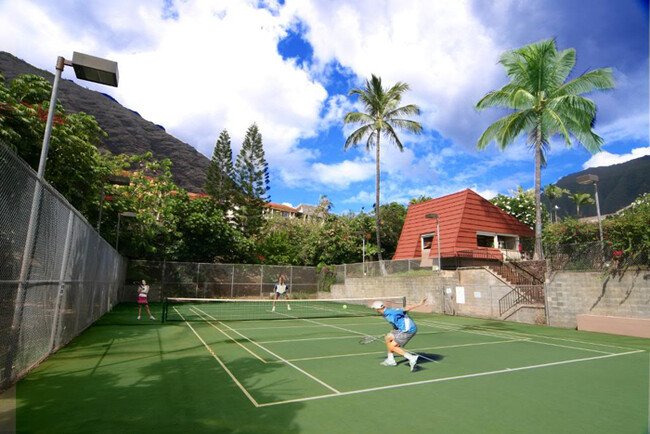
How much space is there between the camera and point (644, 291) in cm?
1327

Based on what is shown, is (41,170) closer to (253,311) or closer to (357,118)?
(253,311)

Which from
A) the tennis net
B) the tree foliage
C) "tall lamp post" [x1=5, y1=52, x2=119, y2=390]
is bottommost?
the tennis net

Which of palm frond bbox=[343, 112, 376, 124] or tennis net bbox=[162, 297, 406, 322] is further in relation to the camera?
palm frond bbox=[343, 112, 376, 124]

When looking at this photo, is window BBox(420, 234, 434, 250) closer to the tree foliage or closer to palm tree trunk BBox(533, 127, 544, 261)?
palm tree trunk BBox(533, 127, 544, 261)

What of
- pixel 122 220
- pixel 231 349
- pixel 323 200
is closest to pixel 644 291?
pixel 231 349

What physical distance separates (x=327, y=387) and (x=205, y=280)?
23797 mm

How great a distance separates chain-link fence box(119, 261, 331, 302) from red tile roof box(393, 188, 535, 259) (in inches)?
400

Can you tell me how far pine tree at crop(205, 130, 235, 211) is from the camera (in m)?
43.8

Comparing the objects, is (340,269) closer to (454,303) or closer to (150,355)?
(454,303)

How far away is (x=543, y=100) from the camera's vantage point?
784 inches

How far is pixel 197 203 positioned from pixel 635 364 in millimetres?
29723

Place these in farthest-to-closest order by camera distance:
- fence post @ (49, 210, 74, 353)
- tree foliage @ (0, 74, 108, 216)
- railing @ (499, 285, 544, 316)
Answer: railing @ (499, 285, 544, 316) < tree foliage @ (0, 74, 108, 216) < fence post @ (49, 210, 74, 353)

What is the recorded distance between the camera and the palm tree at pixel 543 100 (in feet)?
62.2

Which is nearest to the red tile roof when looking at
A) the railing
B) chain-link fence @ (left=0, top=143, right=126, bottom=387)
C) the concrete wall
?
the railing
